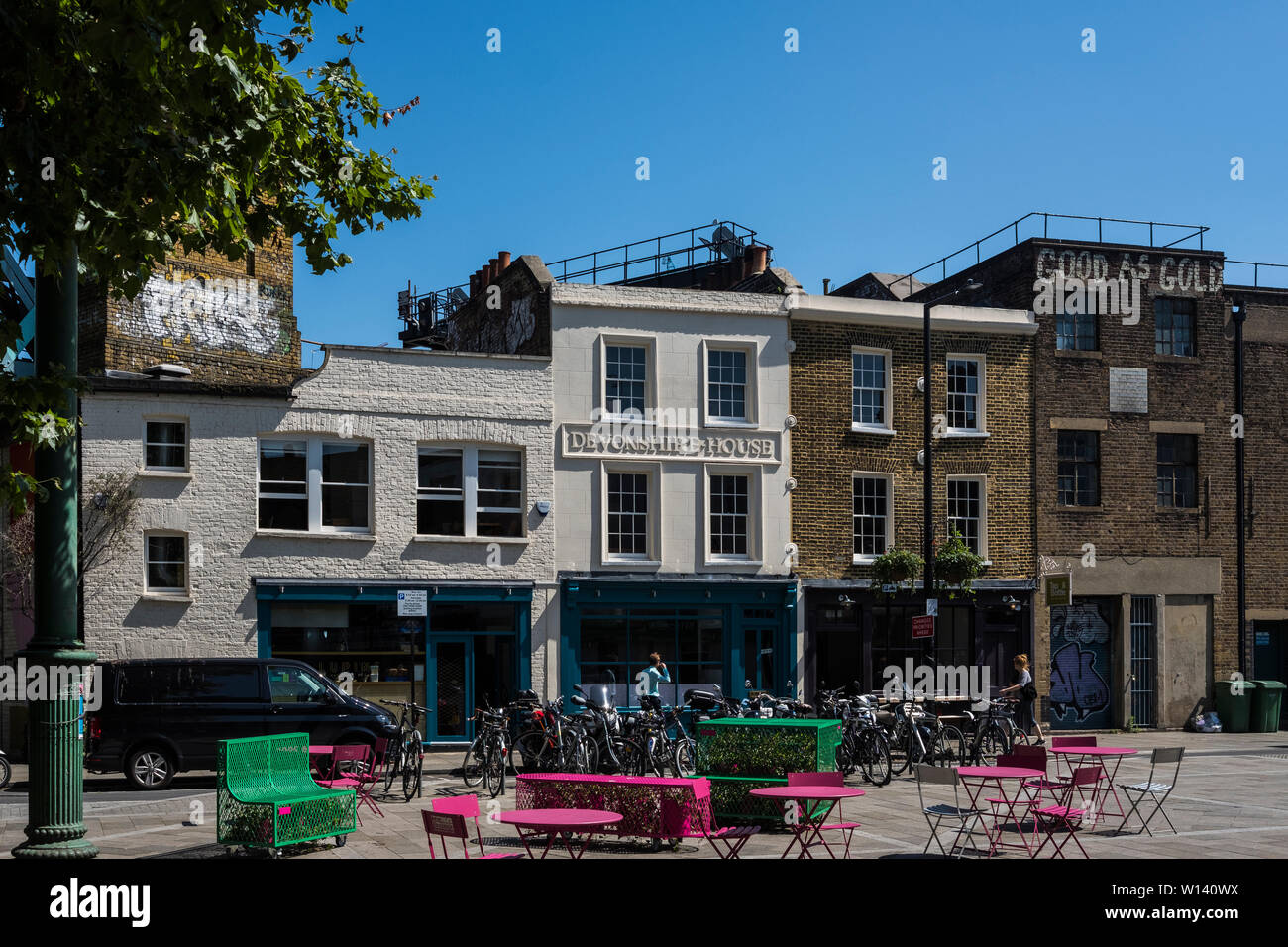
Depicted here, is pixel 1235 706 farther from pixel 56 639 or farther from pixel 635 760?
pixel 56 639

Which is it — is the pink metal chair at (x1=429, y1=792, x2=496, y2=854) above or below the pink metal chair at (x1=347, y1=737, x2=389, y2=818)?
above

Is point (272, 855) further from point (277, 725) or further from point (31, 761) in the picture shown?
point (277, 725)

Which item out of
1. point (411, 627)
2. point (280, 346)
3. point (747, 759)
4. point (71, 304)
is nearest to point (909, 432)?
point (411, 627)

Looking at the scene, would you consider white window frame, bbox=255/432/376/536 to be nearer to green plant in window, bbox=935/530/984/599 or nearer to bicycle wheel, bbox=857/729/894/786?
bicycle wheel, bbox=857/729/894/786

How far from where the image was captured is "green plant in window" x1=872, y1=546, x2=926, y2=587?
2866cm

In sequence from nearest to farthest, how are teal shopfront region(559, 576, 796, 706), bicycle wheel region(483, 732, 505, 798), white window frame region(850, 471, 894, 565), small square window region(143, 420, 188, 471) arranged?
bicycle wheel region(483, 732, 505, 798) < small square window region(143, 420, 188, 471) < teal shopfront region(559, 576, 796, 706) < white window frame region(850, 471, 894, 565)

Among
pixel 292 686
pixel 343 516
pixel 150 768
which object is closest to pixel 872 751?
pixel 292 686

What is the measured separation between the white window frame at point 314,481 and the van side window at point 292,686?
5772mm

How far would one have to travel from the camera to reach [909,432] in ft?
101

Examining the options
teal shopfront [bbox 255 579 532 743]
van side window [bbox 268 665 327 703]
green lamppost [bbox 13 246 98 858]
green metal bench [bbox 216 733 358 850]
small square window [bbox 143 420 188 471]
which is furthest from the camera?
teal shopfront [bbox 255 579 532 743]

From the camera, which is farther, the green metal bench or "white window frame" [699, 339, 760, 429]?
"white window frame" [699, 339, 760, 429]

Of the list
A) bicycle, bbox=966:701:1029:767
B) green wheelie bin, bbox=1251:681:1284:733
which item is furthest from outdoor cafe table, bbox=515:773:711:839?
green wheelie bin, bbox=1251:681:1284:733

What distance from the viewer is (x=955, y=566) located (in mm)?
28781

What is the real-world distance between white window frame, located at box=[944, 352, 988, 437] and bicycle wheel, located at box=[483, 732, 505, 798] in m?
15.7
